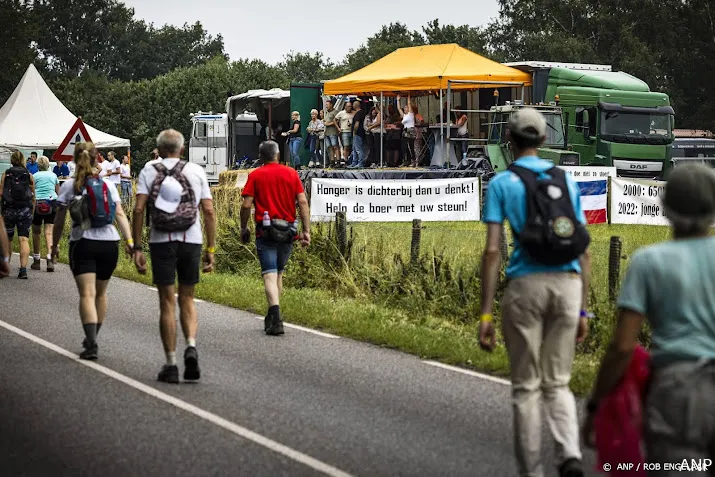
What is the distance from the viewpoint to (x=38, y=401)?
9.69m

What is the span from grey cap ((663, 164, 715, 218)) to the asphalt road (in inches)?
111

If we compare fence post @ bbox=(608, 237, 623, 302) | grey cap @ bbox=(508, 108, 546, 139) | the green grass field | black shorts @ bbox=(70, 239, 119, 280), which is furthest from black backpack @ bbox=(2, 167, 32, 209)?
grey cap @ bbox=(508, 108, 546, 139)

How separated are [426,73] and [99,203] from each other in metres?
18.8

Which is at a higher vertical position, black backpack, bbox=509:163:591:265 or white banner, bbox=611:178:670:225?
black backpack, bbox=509:163:591:265

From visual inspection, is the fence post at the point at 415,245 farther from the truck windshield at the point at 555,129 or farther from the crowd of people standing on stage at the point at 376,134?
the truck windshield at the point at 555,129

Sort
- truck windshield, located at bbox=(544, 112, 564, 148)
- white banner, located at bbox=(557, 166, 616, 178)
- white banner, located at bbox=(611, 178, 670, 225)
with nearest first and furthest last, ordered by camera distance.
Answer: white banner, located at bbox=(611, 178, 670, 225) < white banner, located at bbox=(557, 166, 616, 178) < truck windshield, located at bbox=(544, 112, 564, 148)

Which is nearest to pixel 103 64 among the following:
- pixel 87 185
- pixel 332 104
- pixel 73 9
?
pixel 73 9

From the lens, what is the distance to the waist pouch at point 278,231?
44.1 ft

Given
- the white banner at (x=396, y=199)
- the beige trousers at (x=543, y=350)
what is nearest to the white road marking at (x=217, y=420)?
the beige trousers at (x=543, y=350)

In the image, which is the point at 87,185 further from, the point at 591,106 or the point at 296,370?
the point at 591,106

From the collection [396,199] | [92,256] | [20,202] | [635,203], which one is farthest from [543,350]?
[635,203]

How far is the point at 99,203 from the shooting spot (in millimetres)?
11430

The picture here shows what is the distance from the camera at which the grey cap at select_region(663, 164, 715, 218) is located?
478cm

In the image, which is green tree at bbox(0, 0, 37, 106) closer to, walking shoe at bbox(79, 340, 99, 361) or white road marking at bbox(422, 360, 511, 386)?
walking shoe at bbox(79, 340, 99, 361)
